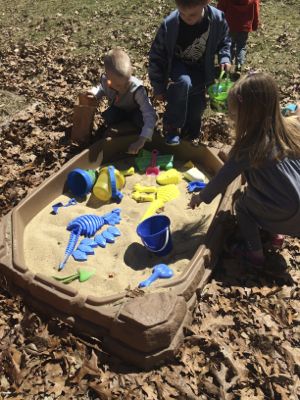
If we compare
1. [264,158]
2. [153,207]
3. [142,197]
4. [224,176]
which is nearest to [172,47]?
[142,197]

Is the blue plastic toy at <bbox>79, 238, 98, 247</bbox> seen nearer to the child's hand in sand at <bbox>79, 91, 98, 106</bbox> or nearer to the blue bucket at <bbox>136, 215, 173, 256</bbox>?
the blue bucket at <bbox>136, 215, 173, 256</bbox>

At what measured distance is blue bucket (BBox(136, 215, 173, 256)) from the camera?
11.1 feet

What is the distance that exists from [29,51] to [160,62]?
9.92 feet

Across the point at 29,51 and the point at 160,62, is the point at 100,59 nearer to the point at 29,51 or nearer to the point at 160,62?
the point at 29,51

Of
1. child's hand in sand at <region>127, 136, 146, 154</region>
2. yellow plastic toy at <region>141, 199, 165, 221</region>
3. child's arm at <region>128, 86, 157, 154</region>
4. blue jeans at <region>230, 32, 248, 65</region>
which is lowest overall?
yellow plastic toy at <region>141, 199, 165, 221</region>

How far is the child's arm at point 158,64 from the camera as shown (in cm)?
456

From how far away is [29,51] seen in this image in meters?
6.81

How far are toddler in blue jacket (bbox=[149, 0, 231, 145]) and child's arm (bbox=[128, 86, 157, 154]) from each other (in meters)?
0.24

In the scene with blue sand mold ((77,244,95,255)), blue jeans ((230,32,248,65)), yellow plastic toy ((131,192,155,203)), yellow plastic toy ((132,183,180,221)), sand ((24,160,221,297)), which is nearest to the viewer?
sand ((24,160,221,297))

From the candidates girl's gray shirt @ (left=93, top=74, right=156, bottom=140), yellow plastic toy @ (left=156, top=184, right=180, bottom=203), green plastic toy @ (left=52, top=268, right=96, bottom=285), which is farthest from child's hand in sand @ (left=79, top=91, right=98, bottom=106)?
green plastic toy @ (left=52, top=268, right=96, bottom=285)

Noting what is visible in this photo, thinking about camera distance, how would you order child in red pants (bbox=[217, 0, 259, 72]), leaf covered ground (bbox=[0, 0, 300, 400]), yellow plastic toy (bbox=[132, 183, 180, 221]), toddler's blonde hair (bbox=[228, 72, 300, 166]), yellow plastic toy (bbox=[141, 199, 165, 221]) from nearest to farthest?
leaf covered ground (bbox=[0, 0, 300, 400]) → toddler's blonde hair (bbox=[228, 72, 300, 166]) → yellow plastic toy (bbox=[141, 199, 165, 221]) → yellow plastic toy (bbox=[132, 183, 180, 221]) → child in red pants (bbox=[217, 0, 259, 72])

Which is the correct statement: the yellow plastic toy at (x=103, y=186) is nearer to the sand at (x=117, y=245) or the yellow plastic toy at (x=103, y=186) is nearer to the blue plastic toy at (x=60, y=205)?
the sand at (x=117, y=245)

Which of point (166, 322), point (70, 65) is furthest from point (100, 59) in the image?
point (166, 322)

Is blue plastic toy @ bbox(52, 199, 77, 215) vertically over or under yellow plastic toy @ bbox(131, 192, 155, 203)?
under
